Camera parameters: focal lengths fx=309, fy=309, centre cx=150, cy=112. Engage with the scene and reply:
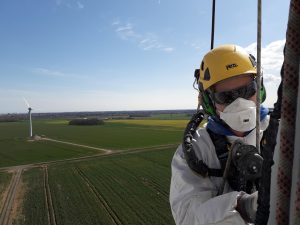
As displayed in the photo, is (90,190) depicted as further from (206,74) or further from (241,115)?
(241,115)

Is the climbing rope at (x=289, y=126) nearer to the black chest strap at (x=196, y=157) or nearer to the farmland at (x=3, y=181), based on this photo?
the black chest strap at (x=196, y=157)

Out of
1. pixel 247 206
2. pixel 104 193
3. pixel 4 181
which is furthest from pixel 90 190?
pixel 247 206

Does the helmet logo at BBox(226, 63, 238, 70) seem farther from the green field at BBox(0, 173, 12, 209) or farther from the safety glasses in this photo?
the green field at BBox(0, 173, 12, 209)

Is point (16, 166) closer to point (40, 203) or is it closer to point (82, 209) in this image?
point (40, 203)

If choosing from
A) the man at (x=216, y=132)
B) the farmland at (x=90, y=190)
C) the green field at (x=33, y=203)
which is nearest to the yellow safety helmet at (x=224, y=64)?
the man at (x=216, y=132)

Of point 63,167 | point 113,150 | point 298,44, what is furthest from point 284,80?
point 113,150
